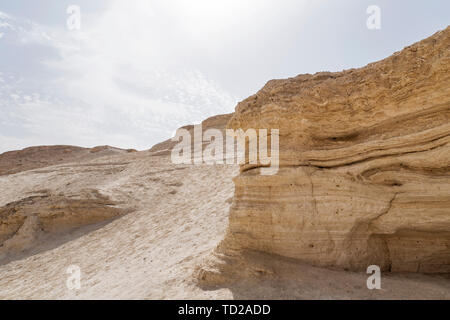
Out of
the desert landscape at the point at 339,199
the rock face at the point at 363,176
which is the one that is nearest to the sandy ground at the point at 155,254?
the desert landscape at the point at 339,199

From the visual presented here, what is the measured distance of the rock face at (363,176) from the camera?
4.55 meters

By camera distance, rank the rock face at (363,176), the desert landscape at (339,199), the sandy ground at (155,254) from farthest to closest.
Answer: the rock face at (363,176) → the desert landscape at (339,199) → the sandy ground at (155,254)

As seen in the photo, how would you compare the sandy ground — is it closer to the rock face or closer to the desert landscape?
the desert landscape

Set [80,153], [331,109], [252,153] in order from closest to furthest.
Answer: [331,109] < [252,153] < [80,153]

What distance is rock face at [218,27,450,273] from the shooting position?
14.9 ft

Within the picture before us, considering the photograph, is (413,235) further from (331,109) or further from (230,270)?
(230,270)

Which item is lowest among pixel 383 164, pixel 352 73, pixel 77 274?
pixel 77 274

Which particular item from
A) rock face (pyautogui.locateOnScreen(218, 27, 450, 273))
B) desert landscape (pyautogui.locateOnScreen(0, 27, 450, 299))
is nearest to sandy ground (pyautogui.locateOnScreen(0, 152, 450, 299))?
desert landscape (pyautogui.locateOnScreen(0, 27, 450, 299))

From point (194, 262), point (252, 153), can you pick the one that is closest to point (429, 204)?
point (252, 153)

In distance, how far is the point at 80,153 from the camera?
3297 centimetres

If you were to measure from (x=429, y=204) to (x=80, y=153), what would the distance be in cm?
3443

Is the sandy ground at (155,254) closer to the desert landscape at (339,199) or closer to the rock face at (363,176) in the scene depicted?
the desert landscape at (339,199)

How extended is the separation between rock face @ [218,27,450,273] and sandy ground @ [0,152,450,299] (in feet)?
1.48

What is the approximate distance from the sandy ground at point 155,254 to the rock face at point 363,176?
45 cm
